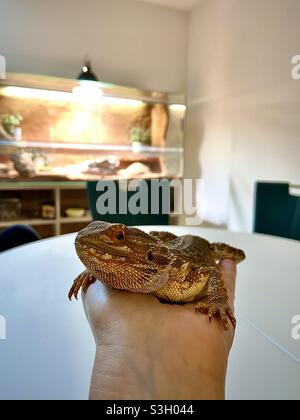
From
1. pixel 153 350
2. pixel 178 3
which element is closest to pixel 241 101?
pixel 178 3

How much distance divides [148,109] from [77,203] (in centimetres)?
139

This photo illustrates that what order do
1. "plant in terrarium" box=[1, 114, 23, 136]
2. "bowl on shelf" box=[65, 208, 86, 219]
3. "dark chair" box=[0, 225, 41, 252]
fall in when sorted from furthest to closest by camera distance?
"bowl on shelf" box=[65, 208, 86, 219] < "plant in terrarium" box=[1, 114, 23, 136] < "dark chair" box=[0, 225, 41, 252]

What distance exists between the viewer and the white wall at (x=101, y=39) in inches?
124

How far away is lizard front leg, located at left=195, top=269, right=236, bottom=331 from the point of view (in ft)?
2.03

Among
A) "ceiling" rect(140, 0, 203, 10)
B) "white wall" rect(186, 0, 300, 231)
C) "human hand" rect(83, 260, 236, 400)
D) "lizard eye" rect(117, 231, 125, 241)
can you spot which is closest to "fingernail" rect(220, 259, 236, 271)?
"human hand" rect(83, 260, 236, 400)

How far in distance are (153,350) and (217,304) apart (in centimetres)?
18

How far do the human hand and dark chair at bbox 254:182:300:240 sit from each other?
6.23 feet

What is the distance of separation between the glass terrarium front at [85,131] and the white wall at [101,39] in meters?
0.38

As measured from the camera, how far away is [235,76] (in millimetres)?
3148

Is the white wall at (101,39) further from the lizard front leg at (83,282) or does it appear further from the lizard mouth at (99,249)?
the lizard mouth at (99,249)

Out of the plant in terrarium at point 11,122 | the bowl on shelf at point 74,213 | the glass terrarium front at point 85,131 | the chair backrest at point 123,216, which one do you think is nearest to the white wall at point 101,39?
the glass terrarium front at point 85,131

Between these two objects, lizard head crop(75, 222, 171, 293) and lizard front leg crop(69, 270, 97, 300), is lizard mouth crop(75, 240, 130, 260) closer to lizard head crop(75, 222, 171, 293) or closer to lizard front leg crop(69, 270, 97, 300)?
lizard head crop(75, 222, 171, 293)
